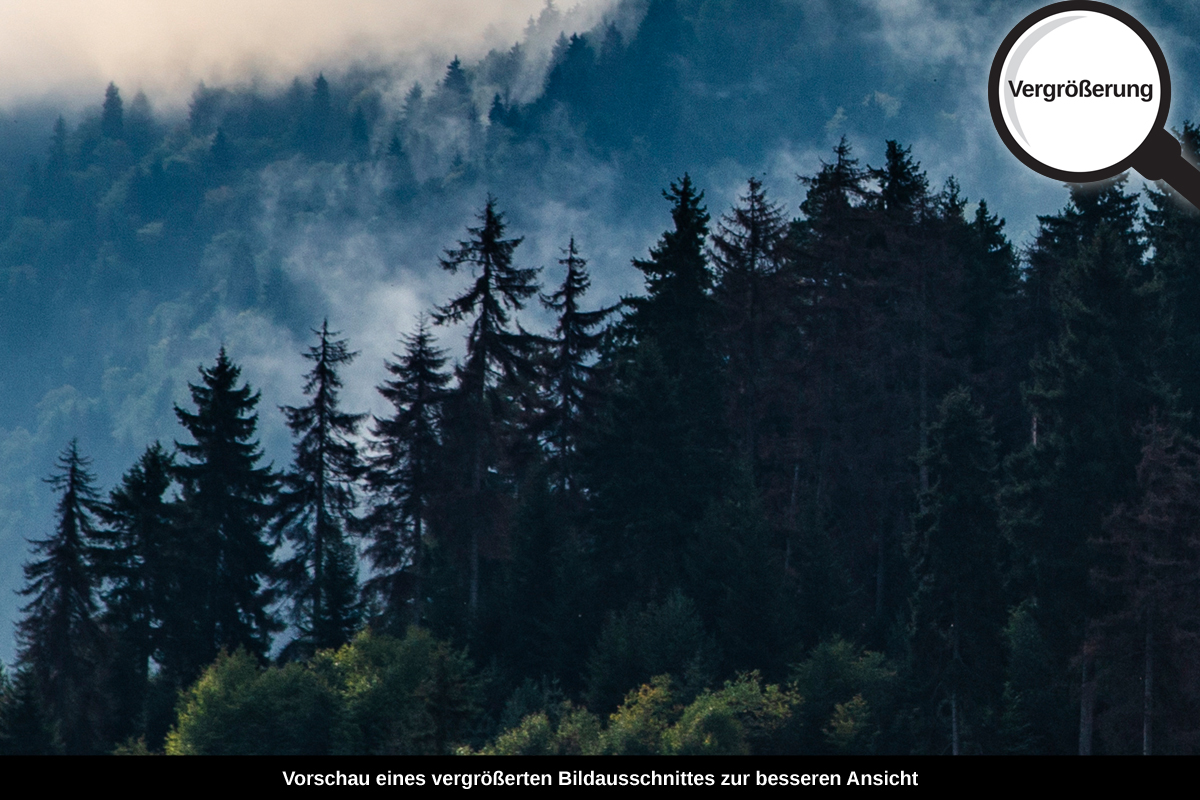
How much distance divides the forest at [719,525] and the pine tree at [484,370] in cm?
14

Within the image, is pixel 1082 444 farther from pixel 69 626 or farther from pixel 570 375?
pixel 69 626

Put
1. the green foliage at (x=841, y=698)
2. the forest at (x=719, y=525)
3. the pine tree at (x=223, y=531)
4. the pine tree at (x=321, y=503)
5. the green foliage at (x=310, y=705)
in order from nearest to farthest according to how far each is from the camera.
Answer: the forest at (x=719, y=525) < the green foliage at (x=841, y=698) < the green foliage at (x=310, y=705) < the pine tree at (x=223, y=531) < the pine tree at (x=321, y=503)

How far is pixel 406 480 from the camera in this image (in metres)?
52.6

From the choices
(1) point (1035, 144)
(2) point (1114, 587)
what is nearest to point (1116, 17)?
(1) point (1035, 144)

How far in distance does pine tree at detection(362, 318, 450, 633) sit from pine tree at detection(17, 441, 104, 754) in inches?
434

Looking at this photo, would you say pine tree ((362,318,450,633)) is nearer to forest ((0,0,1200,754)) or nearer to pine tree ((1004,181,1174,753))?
forest ((0,0,1200,754))

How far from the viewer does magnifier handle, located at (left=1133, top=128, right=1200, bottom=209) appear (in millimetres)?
7293

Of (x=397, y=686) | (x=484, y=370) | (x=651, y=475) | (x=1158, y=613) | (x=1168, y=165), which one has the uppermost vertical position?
(x=484, y=370)

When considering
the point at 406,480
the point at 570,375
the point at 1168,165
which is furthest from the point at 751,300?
the point at 1168,165

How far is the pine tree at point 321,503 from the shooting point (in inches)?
2087

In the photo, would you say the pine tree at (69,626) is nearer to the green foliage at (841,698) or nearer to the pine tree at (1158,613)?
the green foliage at (841,698)

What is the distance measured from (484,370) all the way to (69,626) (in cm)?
1927

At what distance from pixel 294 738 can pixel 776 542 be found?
21.2 meters

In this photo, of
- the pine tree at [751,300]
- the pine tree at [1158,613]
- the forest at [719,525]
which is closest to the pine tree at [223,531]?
the forest at [719,525]
